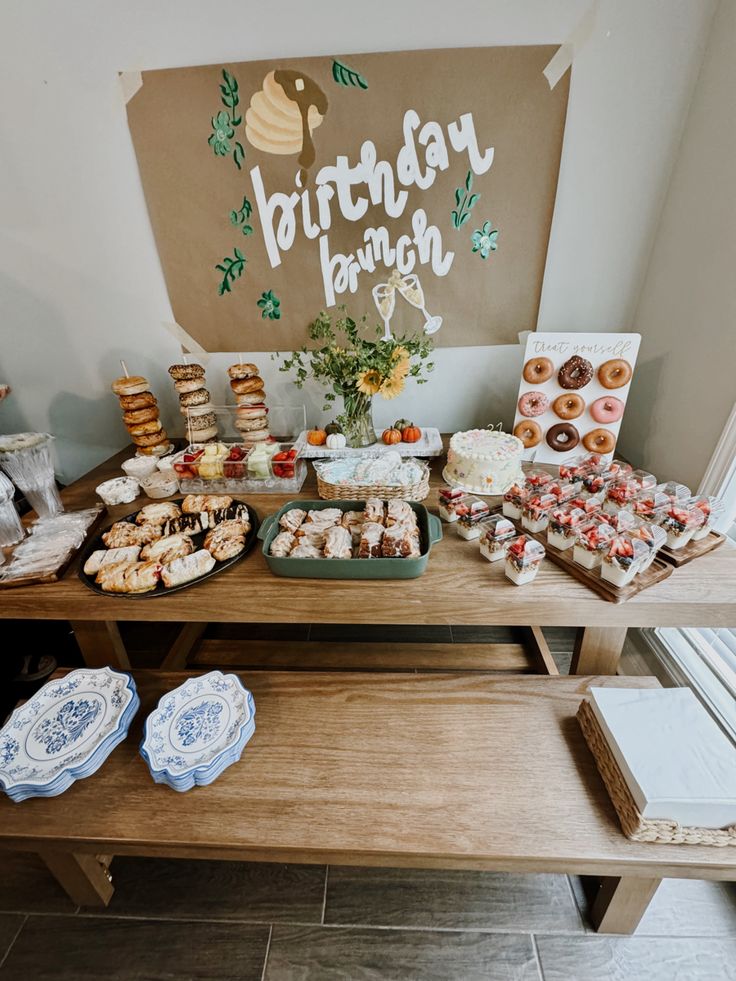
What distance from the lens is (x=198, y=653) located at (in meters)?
1.62

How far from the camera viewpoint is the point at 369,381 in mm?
1322

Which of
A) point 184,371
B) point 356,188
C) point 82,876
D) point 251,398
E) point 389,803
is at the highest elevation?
point 356,188

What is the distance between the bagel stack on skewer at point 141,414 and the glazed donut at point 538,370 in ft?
4.53

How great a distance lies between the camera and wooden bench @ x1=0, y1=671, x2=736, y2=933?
31.9 inches

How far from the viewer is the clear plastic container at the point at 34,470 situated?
122cm

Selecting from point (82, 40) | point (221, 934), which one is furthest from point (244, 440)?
point (221, 934)

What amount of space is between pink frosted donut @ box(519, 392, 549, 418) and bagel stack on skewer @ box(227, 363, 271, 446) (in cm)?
95

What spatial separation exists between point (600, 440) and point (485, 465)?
18.8 inches

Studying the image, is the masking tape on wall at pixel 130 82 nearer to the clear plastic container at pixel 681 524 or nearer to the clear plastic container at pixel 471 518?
the clear plastic container at pixel 471 518

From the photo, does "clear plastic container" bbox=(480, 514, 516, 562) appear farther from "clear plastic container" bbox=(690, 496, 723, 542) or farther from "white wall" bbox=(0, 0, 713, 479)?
"white wall" bbox=(0, 0, 713, 479)

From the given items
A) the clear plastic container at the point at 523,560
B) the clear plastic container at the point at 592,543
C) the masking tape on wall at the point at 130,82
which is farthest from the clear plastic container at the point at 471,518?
the masking tape on wall at the point at 130,82

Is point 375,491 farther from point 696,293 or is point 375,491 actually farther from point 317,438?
point 696,293

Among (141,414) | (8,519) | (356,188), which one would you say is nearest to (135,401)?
(141,414)

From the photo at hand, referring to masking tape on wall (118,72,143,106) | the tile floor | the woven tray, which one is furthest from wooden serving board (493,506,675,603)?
masking tape on wall (118,72,143,106)
